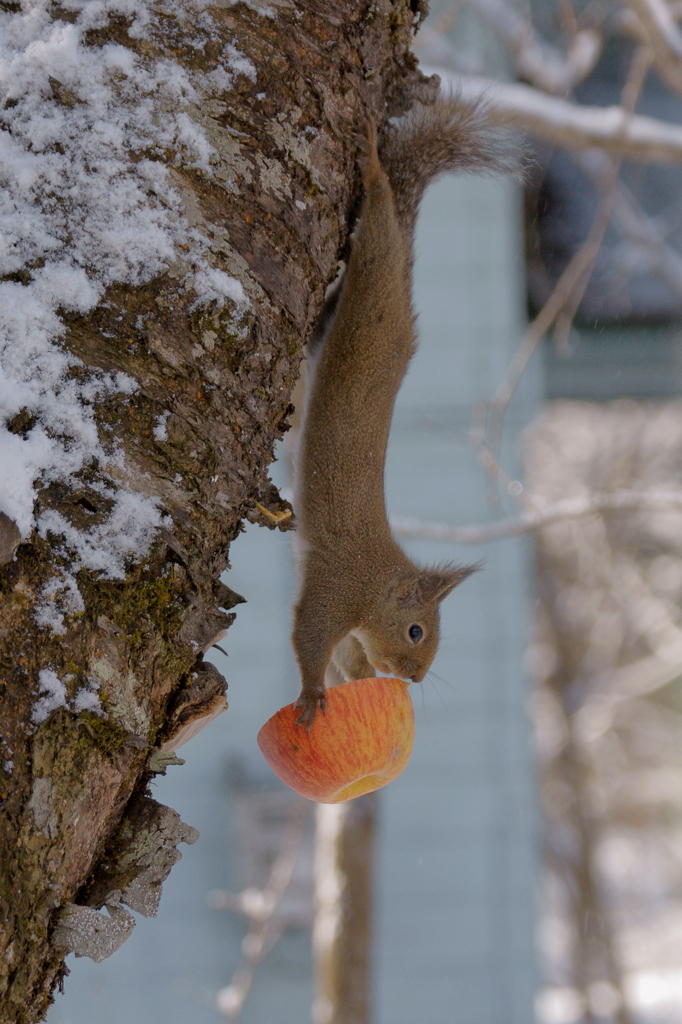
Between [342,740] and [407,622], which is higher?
[407,622]

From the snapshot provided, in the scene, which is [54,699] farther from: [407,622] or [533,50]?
[533,50]

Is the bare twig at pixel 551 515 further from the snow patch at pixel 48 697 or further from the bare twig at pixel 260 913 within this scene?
the snow patch at pixel 48 697

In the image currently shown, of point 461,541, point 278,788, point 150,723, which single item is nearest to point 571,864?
point 278,788

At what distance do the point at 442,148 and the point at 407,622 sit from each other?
978 mm

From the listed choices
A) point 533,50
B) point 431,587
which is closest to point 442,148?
point 431,587

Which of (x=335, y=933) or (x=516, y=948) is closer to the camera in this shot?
(x=335, y=933)

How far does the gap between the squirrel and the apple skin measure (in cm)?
9

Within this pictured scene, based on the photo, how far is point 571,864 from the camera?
7504 mm

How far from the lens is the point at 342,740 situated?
1.32m

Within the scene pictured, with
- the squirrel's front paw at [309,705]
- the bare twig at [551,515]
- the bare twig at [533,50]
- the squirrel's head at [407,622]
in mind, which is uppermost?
the bare twig at [533,50]

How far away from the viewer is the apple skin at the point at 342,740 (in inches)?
51.5

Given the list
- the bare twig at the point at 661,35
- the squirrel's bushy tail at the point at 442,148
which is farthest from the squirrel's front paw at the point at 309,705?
the bare twig at the point at 661,35

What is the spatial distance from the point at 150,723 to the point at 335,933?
6.71 ft

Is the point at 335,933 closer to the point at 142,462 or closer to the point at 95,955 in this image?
the point at 95,955
